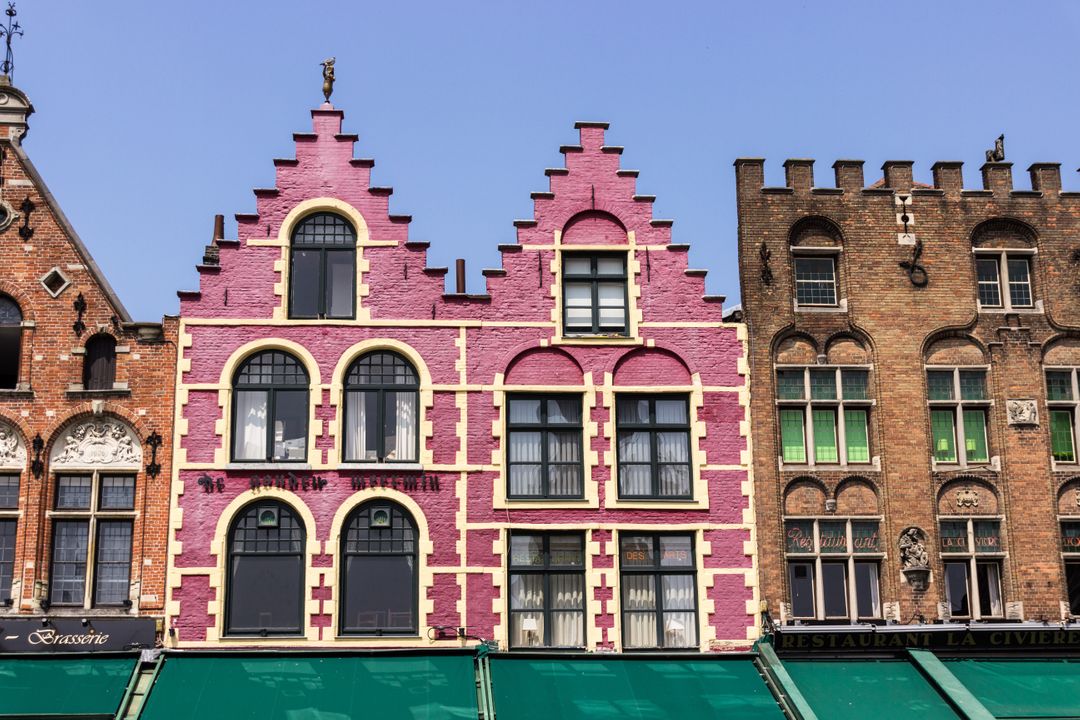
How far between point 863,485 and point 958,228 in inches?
208

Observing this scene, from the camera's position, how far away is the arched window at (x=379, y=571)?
79.2ft

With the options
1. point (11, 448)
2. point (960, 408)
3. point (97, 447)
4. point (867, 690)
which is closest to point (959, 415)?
point (960, 408)

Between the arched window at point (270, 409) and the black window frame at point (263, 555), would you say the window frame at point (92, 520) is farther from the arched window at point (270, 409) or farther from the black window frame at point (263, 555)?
the arched window at point (270, 409)

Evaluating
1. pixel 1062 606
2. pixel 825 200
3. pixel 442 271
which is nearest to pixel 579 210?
pixel 442 271

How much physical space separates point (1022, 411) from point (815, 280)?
444 cm

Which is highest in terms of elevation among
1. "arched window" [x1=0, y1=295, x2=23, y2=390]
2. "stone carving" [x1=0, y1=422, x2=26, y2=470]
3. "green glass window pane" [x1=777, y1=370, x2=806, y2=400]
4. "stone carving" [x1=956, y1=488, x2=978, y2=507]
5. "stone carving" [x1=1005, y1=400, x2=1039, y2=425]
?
"arched window" [x1=0, y1=295, x2=23, y2=390]

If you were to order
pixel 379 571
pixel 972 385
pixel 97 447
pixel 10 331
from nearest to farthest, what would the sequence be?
pixel 379 571, pixel 97 447, pixel 10 331, pixel 972 385

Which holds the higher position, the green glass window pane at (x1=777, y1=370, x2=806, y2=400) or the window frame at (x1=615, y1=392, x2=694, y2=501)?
the green glass window pane at (x1=777, y1=370, x2=806, y2=400)

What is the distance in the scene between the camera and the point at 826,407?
1013 inches

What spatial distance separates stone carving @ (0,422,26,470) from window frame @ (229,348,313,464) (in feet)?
11.7

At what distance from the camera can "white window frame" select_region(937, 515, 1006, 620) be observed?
25094 mm

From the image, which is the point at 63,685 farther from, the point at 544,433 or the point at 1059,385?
the point at 1059,385

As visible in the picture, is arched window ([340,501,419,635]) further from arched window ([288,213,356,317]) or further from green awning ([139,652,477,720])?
arched window ([288,213,356,317])

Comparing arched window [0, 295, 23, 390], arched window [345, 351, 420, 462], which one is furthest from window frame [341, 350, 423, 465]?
arched window [0, 295, 23, 390]
